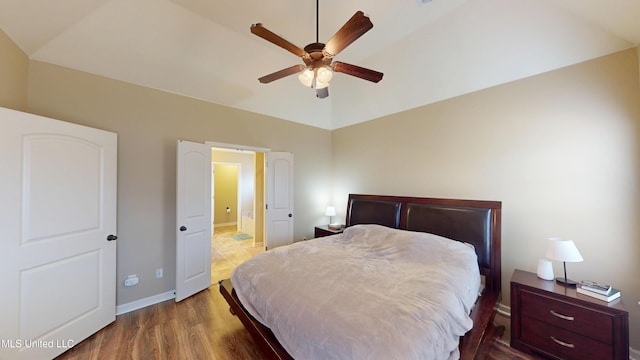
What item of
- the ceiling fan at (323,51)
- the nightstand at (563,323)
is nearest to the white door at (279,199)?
the ceiling fan at (323,51)

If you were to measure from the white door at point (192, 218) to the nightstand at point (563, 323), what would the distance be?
12.2ft

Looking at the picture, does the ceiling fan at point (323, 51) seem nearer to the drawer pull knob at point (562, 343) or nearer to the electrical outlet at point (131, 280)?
the drawer pull knob at point (562, 343)

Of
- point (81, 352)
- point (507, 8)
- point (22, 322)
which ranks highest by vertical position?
point (507, 8)

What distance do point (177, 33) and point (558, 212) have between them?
4639mm

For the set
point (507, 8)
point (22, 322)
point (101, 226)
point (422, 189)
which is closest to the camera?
point (22, 322)

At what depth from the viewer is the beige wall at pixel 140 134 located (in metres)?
2.45

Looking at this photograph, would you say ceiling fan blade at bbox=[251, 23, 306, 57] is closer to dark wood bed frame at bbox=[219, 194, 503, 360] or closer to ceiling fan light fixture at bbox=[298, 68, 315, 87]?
ceiling fan light fixture at bbox=[298, 68, 315, 87]

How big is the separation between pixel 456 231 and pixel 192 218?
137 inches

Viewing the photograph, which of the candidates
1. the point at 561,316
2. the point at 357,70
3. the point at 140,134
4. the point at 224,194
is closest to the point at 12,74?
the point at 140,134

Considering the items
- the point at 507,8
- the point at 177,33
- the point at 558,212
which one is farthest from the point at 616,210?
the point at 177,33

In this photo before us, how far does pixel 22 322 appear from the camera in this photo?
1.80 meters

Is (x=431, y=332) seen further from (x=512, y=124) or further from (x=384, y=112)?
(x=384, y=112)

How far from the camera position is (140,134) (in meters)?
2.88

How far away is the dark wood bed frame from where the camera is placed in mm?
1773
